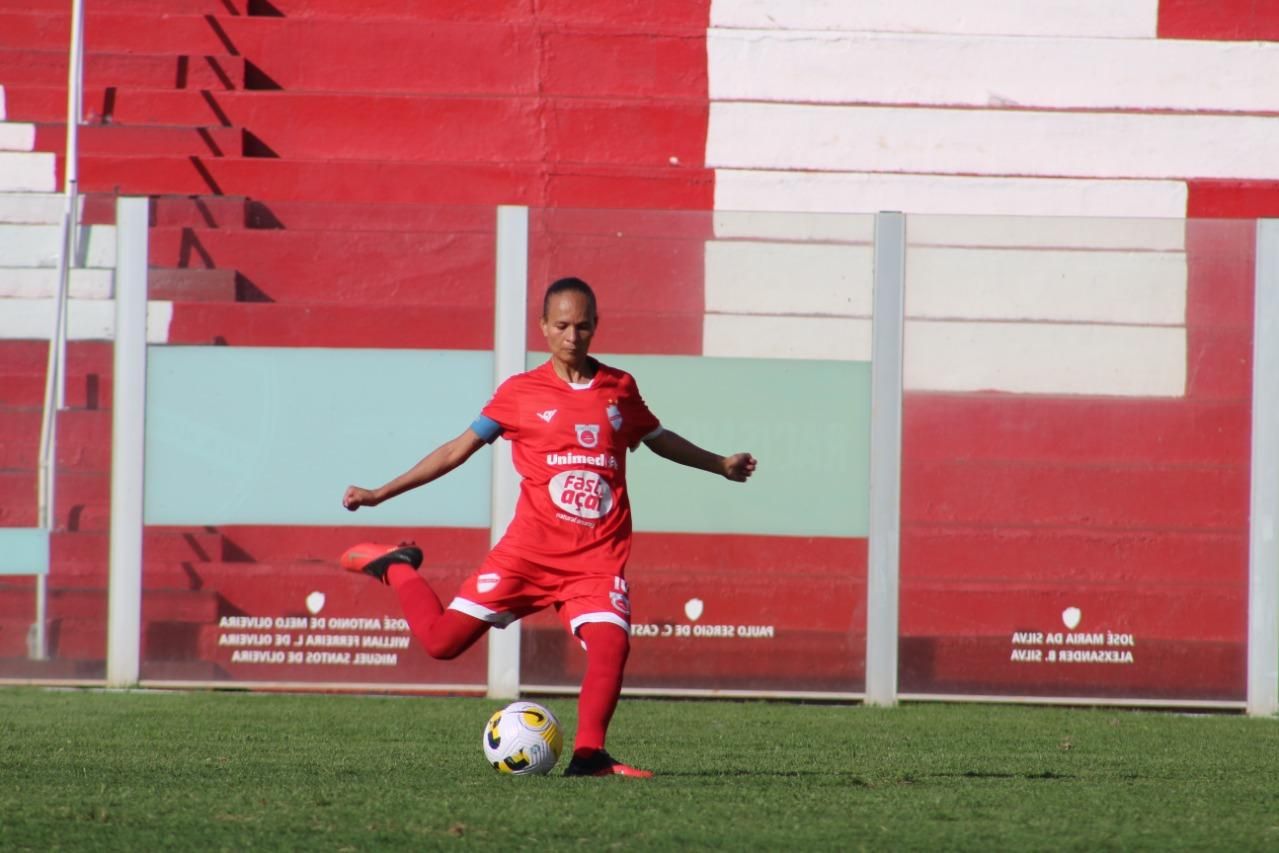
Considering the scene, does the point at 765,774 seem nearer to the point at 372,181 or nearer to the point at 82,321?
the point at 82,321

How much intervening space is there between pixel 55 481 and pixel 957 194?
5.94 meters

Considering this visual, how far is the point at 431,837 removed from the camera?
4055 mm

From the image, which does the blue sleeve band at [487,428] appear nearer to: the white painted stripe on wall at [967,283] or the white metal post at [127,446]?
the white painted stripe on wall at [967,283]

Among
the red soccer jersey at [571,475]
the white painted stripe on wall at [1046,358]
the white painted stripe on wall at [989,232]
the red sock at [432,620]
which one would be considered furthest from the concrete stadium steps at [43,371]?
the white painted stripe on wall at [1046,358]

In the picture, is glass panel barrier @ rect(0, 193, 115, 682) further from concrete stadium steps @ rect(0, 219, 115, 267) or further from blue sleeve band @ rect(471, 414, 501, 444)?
blue sleeve band @ rect(471, 414, 501, 444)

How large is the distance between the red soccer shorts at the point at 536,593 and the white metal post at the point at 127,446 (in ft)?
12.0

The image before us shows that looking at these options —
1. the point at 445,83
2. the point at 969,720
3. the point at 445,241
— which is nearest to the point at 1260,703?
the point at 969,720

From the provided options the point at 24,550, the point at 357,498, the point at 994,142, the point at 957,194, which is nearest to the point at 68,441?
the point at 24,550

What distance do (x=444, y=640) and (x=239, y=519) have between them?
3.49 metres

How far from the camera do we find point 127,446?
870 cm

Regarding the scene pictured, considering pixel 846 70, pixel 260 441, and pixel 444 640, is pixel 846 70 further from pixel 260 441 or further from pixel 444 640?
pixel 444 640

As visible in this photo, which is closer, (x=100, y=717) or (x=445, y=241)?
(x=100, y=717)

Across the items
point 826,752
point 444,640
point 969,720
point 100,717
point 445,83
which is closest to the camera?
point 444,640

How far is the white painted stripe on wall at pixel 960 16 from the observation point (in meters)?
11.8
